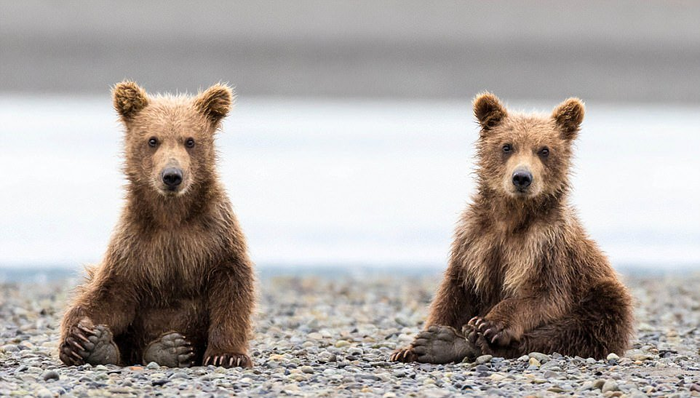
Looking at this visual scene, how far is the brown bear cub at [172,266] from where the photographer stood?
670cm

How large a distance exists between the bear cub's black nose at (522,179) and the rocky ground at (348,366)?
1.08 metres

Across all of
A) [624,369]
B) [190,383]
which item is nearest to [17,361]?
[190,383]

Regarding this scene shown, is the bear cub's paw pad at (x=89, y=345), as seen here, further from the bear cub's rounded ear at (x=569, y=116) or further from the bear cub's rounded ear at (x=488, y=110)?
the bear cub's rounded ear at (x=569, y=116)

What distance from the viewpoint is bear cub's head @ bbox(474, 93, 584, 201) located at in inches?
280

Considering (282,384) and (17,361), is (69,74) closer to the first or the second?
(17,361)

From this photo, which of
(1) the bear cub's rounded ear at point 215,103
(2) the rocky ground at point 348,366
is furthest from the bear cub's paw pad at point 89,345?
(1) the bear cub's rounded ear at point 215,103

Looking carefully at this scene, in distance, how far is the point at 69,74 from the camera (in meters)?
23.5

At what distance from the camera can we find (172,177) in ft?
21.6

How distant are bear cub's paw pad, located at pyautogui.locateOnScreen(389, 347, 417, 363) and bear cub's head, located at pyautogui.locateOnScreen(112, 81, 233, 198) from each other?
165cm

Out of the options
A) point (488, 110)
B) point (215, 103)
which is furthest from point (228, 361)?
point (488, 110)

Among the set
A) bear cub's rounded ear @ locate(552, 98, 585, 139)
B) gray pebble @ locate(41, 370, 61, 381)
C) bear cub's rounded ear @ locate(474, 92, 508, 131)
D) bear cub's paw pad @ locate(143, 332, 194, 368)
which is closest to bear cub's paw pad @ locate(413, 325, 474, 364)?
bear cub's paw pad @ locate(143, 332, 194, 368)

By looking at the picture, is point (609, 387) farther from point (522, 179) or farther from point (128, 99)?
point (128, 99)

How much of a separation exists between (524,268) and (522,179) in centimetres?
57

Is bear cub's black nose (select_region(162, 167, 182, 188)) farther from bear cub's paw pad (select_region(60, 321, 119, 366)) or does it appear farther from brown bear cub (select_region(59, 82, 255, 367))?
bear cub's paw pad (select_region(60, 321, 119, 366))
